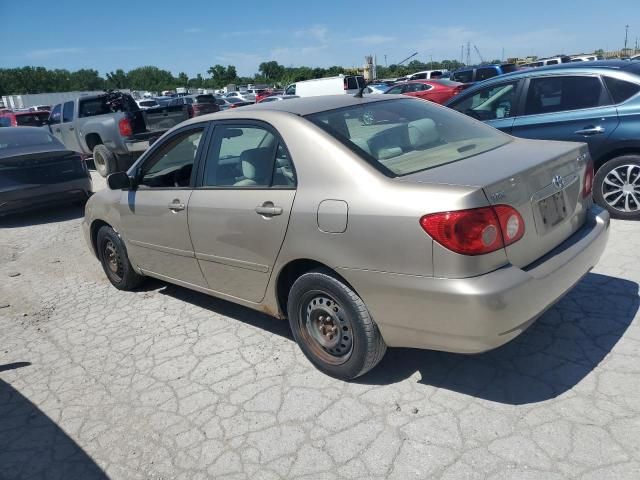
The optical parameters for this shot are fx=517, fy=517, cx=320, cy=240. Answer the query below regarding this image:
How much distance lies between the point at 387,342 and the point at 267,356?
42.7 inches

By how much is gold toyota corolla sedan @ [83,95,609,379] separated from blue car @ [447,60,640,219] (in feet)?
7.55

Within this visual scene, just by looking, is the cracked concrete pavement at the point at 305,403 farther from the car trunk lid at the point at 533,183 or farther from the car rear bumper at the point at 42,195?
the car rear bumper at the point at 42,195

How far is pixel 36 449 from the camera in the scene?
2.86 metres

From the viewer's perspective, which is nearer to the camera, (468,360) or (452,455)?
(452,455)

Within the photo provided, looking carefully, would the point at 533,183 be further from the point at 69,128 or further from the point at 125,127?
the point at 69,128

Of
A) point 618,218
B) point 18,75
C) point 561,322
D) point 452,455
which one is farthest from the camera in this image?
point 18,75

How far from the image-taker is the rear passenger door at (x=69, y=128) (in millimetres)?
13180

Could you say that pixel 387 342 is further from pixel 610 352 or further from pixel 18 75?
pixel 18 75

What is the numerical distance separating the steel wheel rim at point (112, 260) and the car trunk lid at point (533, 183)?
3289 millimetres

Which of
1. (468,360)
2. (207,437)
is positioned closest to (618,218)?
(468,360)

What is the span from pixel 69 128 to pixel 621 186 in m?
12.7

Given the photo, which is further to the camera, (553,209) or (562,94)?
(562,94)

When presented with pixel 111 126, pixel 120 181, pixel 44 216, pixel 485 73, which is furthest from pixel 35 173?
pixel 485 73

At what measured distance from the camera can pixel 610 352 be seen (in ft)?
10.2
